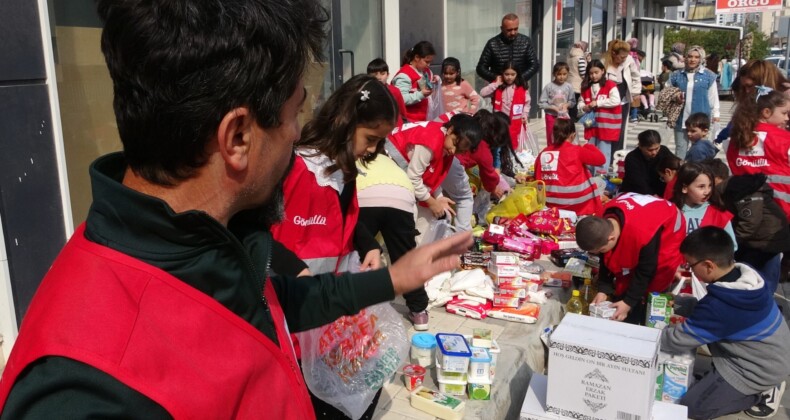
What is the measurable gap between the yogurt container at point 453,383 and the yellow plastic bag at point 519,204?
321cm

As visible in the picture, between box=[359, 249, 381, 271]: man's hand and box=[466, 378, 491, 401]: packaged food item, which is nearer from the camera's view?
box=[359, 249, 381, 271]: man's hand

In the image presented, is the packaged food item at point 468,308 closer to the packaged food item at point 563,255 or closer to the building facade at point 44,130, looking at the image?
the packaged food item at point 563,255

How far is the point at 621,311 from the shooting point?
3.97m

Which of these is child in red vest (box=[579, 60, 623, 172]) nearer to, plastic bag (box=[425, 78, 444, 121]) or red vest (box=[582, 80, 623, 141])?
red vest (box=[582, 80, 623, 141])

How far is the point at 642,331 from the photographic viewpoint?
2977 millimetres

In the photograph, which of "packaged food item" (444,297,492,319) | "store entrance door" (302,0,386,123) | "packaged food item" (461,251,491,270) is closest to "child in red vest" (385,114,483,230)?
"packaged food item" (461,251,491,270)

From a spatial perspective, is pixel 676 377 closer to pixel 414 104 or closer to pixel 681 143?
pixel 414 104

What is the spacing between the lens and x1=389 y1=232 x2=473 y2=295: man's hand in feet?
4.51

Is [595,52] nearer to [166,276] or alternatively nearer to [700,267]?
[700,267]

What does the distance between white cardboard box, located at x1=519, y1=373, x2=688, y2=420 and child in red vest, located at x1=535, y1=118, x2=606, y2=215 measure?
3625mm

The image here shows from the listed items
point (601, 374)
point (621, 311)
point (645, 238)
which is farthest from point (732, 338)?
point (601, 374)

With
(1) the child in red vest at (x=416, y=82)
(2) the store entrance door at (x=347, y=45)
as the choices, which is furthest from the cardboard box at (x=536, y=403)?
(1) the child in red vest at (x=416, y=82)

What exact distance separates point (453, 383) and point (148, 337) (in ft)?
8.35

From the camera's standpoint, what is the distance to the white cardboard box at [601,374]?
2684 millimetres
